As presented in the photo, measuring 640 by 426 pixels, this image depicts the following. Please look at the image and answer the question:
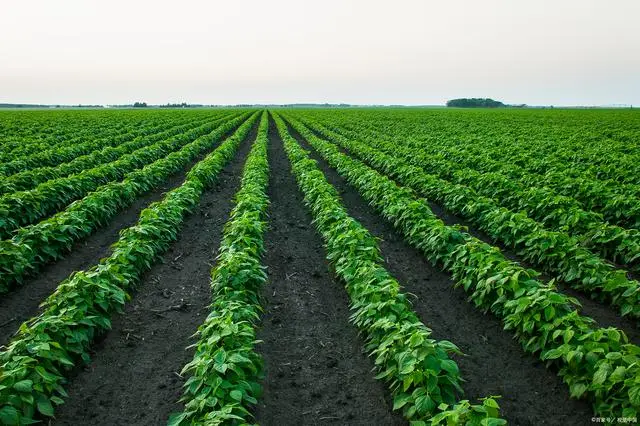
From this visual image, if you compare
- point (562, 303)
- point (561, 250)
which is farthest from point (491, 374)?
point (561, 250)

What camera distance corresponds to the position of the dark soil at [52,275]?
6.23 metres

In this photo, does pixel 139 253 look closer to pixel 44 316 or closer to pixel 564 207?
pixel 44 316

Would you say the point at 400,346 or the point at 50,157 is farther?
the point at 50,157

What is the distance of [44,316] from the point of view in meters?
5.21

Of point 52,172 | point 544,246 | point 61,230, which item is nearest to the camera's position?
point 544,246

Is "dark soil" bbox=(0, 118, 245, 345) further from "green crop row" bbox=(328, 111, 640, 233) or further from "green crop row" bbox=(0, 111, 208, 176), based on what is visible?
"green crop row" bbox=(328, 111, 640, 233)

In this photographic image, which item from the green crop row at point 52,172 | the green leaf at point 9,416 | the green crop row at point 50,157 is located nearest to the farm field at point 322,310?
the green leaf at point 9,416

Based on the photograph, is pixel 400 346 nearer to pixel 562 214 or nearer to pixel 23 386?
pixel 23 386

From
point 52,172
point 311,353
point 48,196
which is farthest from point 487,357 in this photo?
point 52,172

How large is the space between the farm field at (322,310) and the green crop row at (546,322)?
27 millimetres

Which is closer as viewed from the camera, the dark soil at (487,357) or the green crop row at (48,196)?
the dark soil at (487,357)

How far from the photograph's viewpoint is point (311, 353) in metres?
5.66

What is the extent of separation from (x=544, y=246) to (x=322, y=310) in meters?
4.24

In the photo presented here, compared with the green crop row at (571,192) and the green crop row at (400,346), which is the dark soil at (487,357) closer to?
the green crop row at (400,346)
